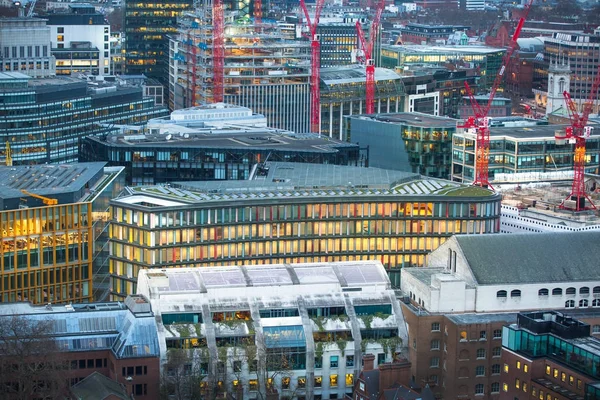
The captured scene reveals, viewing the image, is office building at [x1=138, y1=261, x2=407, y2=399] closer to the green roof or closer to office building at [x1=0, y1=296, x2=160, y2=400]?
office building at [x1=0, y1=296, x2=160, y2=400]

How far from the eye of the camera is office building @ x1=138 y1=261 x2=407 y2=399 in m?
175

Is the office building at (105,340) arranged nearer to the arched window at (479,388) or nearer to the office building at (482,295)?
the office building at (482,295)

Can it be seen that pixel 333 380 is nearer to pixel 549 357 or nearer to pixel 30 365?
pixel 549 357

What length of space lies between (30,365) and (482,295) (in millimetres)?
45944

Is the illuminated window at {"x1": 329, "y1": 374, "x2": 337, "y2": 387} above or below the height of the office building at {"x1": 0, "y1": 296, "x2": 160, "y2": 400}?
below

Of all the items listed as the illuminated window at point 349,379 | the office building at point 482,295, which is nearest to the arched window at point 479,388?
the office building at point 482,295

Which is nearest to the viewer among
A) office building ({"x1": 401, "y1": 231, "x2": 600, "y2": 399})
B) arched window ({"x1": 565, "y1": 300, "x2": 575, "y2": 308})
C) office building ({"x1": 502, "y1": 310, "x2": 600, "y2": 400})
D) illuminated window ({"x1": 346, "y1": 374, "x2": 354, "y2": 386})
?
office building ({"x1": 502, "y1": 310, "x2": 600, "y2": 400})

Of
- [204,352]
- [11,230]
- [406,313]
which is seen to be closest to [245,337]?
[204,352]

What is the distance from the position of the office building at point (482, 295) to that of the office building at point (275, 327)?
351 cm

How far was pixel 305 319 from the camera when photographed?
17975 cm

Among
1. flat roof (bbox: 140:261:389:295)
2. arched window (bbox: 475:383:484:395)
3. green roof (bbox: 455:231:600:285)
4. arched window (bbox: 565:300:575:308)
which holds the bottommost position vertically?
arched window (bbox: 475:383:484:395)

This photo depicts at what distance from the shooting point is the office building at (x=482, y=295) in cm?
17725

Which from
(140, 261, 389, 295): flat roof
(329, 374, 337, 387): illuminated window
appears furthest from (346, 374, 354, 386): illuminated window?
(140, 261, 389, 295): flat roof

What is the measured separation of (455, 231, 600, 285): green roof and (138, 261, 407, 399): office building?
954cm
